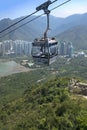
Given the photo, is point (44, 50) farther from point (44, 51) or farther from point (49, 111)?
point (49, 111)

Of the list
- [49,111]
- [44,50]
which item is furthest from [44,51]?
[49,111]

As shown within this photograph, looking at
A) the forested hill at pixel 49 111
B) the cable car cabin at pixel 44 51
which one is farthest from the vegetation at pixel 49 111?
the cable car cabin at pixel 44 51

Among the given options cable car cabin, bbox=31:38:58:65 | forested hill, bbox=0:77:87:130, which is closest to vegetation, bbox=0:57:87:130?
forested hill, bbox=0:77:87:130

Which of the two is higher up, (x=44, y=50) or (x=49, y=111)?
(x=44, y=50)

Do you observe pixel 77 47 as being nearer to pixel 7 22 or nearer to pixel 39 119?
pixel 7 22

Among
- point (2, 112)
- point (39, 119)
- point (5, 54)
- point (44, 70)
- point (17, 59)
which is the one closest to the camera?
point (39, 119)

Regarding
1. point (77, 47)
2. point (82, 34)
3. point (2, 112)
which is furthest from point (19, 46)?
point (2, 112)
